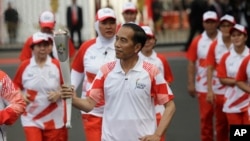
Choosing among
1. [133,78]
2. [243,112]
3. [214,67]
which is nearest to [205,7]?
[214,67]

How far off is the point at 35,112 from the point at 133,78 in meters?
2.78

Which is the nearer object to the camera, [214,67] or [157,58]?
[157,58]

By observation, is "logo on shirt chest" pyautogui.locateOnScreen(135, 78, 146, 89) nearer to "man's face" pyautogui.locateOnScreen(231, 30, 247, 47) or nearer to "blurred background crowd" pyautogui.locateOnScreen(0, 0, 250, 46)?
"man's face" pyautogui.locateOnScreen(231, 30, 247, 47)

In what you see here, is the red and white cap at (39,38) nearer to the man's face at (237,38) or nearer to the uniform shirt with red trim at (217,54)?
the man's face at (237,38)

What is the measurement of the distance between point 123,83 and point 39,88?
2670mm

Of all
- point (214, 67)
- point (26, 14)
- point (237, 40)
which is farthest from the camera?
point (26, 14)

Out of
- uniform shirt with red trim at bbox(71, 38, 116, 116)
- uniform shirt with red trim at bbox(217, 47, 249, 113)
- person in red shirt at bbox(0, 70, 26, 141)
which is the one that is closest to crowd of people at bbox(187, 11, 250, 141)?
uniform shirt with red trim at bbox(217, 47, 249, 113)

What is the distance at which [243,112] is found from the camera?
352 inches

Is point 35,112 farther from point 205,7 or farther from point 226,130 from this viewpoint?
point 205,7

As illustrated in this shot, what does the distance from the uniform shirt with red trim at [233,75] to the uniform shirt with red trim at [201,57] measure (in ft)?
3.61

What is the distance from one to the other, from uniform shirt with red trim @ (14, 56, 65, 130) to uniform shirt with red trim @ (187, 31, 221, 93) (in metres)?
2.23

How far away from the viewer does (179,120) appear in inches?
476

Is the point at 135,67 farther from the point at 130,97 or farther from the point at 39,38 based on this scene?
the point at 39,38

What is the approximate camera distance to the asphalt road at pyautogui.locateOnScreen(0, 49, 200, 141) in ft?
37.1
